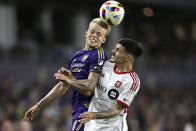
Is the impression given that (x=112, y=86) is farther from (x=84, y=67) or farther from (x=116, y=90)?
(x=84, y=67)

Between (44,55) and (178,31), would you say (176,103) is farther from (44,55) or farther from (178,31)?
(178,31)

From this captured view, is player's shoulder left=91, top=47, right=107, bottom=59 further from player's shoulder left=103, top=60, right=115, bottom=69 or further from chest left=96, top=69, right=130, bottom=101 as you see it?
chest left=96, top=69, right=130, bottom=101

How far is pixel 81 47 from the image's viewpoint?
20078 millimetres

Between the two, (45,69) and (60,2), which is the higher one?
(60,2)

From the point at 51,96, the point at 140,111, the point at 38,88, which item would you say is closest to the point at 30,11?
the point at 38,88

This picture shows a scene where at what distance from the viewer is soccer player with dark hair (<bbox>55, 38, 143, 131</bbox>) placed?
5.73 meters

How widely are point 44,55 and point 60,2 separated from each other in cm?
408

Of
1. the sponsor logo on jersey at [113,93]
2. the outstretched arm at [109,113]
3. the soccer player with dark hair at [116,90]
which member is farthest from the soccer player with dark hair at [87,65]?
the outstretched arm at [109,113]

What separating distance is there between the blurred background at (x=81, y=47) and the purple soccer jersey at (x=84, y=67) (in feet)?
12.6

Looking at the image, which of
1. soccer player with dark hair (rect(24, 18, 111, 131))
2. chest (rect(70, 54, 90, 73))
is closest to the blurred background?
soccer player with dark hair (rect(24, 18, 111, 131))

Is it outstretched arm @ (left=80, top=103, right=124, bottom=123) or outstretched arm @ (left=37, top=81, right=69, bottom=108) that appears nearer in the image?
outstretched arm @ (left=80, top=103, right=124, bottom=123)

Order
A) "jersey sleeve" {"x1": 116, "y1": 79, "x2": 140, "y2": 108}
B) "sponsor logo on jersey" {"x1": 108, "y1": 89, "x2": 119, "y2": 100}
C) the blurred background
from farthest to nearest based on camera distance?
the blurred background, "sponsor logo on jersey" {"x1": 108, "y1": 89, "x2": 119, "y2": 100}, "jersey sleeve" {"x1": 116, "y1": 79, "x2": 140, "y2": 108}

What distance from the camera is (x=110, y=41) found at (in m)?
23.5

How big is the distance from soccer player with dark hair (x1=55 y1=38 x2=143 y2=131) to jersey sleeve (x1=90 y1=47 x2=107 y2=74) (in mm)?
117
